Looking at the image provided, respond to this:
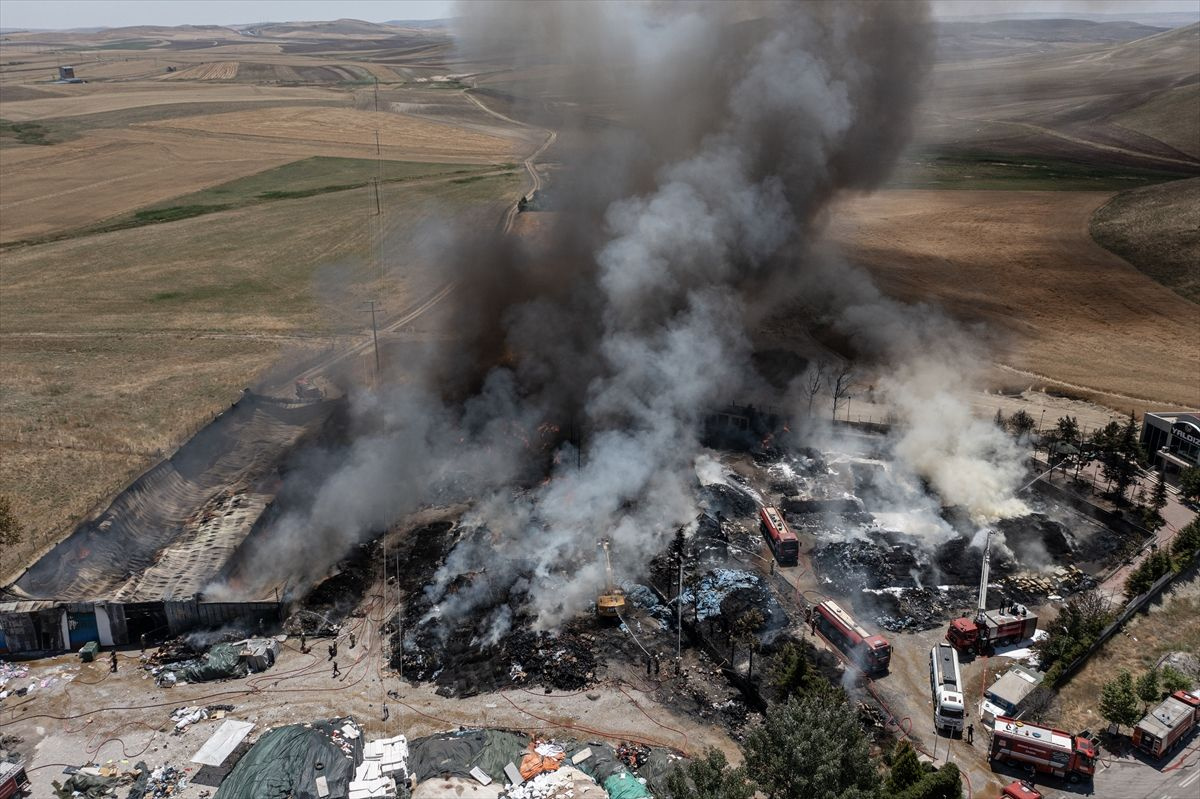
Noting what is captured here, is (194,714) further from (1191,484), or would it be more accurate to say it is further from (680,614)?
(1191,484)

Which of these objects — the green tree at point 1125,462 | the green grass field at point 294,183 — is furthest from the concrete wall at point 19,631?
the green grass field at point 294,183

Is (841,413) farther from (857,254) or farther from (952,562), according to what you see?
(857,254)

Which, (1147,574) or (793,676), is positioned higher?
(1147,574)

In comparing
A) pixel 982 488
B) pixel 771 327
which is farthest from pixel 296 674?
pixel 771 327

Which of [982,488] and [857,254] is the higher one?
[857,254]

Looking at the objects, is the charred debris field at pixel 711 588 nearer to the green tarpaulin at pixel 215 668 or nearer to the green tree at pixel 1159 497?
the green tarpaulin at pixel 215 668

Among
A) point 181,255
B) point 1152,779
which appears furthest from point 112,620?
point 181,255
